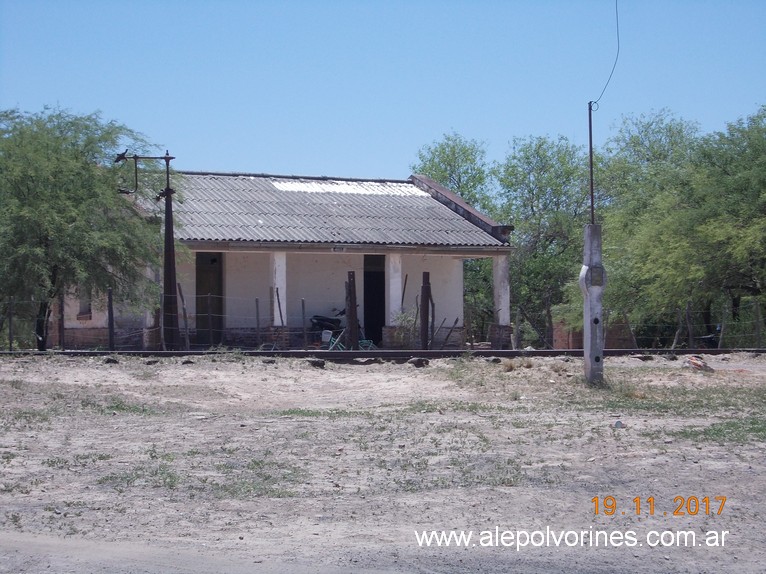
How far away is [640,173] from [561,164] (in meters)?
4.05

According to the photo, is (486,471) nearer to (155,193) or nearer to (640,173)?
(155,193)

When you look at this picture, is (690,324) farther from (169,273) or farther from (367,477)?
(367,477)

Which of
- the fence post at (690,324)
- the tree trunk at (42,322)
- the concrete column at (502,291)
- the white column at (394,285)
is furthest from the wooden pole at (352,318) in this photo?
the fence post at (690,324)

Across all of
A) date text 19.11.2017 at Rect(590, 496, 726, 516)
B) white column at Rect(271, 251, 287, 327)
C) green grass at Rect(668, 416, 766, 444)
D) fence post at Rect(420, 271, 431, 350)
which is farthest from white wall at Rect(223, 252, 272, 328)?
date text 19.11.2017 at Rect(590, 496, 726, 516)

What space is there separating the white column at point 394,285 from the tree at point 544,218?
36.5ft

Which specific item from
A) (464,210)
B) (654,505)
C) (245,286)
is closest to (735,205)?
(464,210)

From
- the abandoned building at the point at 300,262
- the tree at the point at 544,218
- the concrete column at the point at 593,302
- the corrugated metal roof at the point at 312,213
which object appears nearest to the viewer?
the concrete column at the point at 593,302

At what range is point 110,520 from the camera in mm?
7340

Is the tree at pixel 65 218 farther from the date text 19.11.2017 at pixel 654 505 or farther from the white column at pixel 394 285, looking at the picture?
the date text 19.11.2017 at pixel 654 505

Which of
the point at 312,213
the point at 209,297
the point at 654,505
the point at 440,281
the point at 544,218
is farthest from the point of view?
the point at 544,218

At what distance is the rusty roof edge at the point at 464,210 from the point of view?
28.9m

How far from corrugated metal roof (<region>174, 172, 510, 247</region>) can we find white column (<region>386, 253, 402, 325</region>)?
625 mm

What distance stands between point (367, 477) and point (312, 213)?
19798mm

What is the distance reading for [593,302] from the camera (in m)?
16.2
